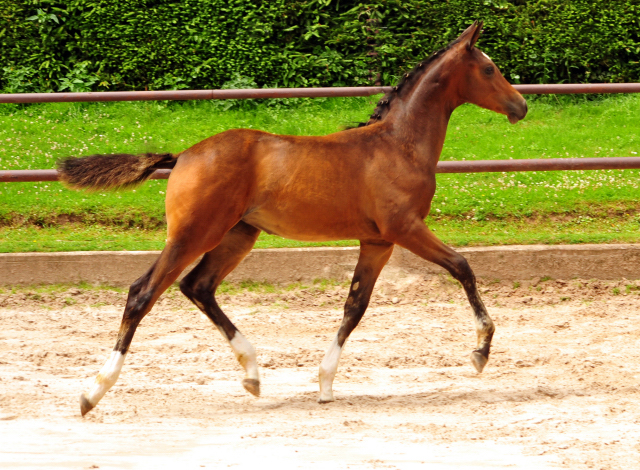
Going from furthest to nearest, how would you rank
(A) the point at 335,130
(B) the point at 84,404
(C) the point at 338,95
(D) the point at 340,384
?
(A) the point at 335,130, (C) the point at 338,95, (D) the point at 340,384, (B) the point at 84,404

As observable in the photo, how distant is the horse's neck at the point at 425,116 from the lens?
4.22m

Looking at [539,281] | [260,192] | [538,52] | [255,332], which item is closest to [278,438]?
[260,192]

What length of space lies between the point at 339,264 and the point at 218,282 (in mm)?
2102

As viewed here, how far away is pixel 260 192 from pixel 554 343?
2306 millimetres

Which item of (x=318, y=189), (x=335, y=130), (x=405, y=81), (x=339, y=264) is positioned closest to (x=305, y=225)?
(x=318, y=189)

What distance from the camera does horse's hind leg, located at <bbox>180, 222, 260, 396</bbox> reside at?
414cm

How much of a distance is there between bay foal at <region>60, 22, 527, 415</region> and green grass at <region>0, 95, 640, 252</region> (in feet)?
7.37

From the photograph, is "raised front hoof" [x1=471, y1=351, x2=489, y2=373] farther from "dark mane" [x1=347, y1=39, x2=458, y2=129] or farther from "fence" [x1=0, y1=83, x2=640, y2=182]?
"fence" [x1=0, y1=83, x2=640, y2=182]

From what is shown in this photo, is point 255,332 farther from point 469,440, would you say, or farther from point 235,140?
point 469,440

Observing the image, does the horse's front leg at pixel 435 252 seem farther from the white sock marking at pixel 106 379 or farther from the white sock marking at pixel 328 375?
the white sock marking at pixel 106 379

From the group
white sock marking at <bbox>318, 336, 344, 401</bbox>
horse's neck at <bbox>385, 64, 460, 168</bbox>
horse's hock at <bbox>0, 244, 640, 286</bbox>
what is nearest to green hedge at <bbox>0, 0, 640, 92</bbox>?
horse's hock at <bbox>0, 244, 640, 286</bbox>

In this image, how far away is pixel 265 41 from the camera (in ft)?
29.7

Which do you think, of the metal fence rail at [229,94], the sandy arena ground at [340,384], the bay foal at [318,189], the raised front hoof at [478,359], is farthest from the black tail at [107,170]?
the metal fence rail at [229,94]

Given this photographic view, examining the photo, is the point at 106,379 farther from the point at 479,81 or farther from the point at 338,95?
the point at 338,95
